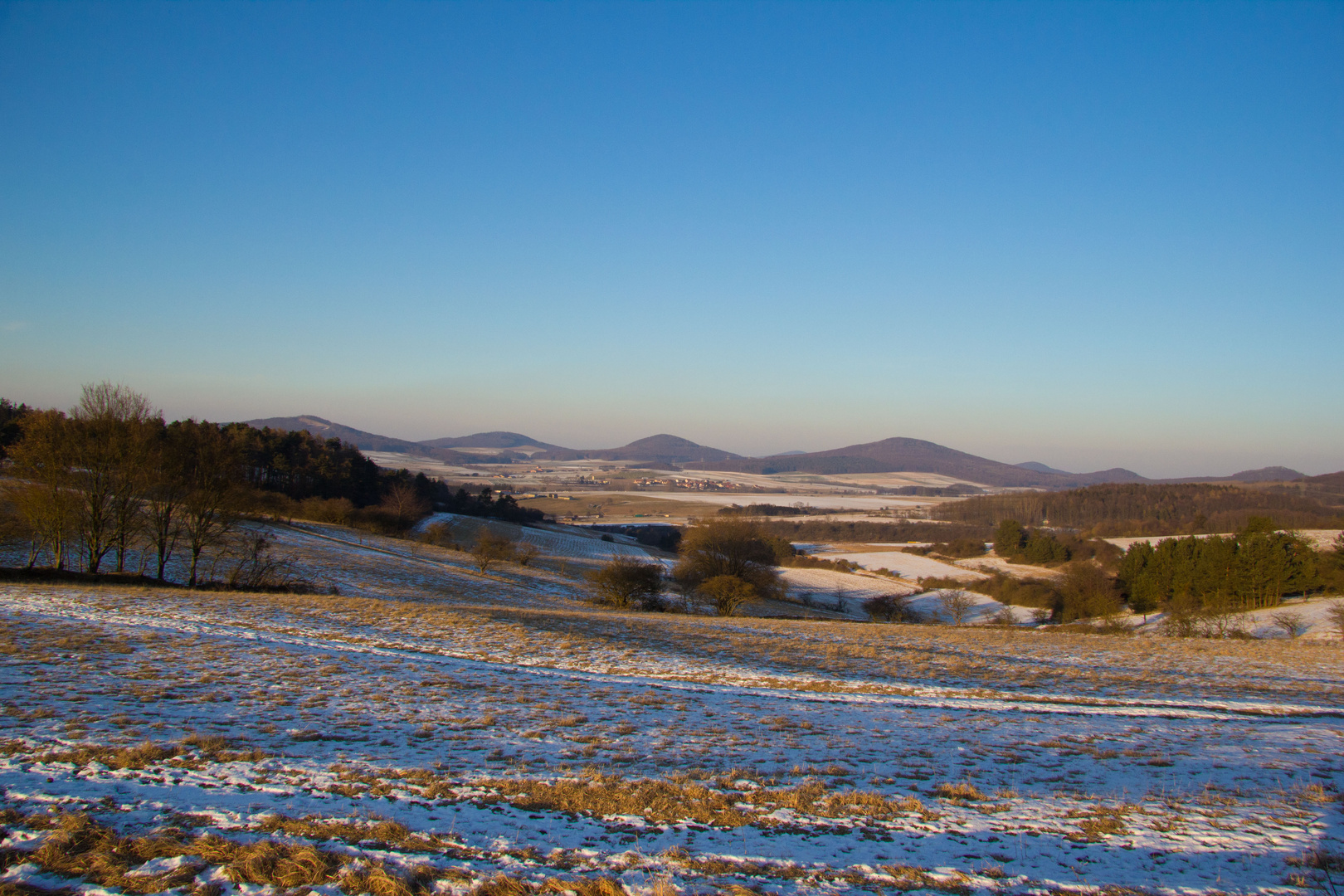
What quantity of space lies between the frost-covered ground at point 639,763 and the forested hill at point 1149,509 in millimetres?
113012

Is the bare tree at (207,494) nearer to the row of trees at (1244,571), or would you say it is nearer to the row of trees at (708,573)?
the row of trees at (708,573)

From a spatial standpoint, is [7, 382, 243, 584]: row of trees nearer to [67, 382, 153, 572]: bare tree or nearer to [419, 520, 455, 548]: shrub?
[67, 382, 153, 572]: bare tree

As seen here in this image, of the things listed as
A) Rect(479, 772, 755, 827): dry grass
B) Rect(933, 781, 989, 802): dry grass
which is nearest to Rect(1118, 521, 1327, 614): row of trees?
Rect(933, 781, 989, 802): dry grass

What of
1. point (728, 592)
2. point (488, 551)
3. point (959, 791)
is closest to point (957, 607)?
point (728, 592)

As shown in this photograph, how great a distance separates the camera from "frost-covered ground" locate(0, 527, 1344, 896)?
642 centimetres

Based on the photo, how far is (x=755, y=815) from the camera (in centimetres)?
780

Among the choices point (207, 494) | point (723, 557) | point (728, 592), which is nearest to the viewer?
point (207, 494)

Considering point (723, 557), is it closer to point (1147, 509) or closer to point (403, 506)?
point (403, 506)

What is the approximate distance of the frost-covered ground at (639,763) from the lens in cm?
642

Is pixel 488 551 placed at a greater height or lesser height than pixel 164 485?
lesser

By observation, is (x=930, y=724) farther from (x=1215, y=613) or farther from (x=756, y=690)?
(x=1215, y=613)

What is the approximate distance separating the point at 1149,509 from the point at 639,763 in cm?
17048

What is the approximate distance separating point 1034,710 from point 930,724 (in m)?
3.61

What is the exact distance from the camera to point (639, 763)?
31.8 ft
